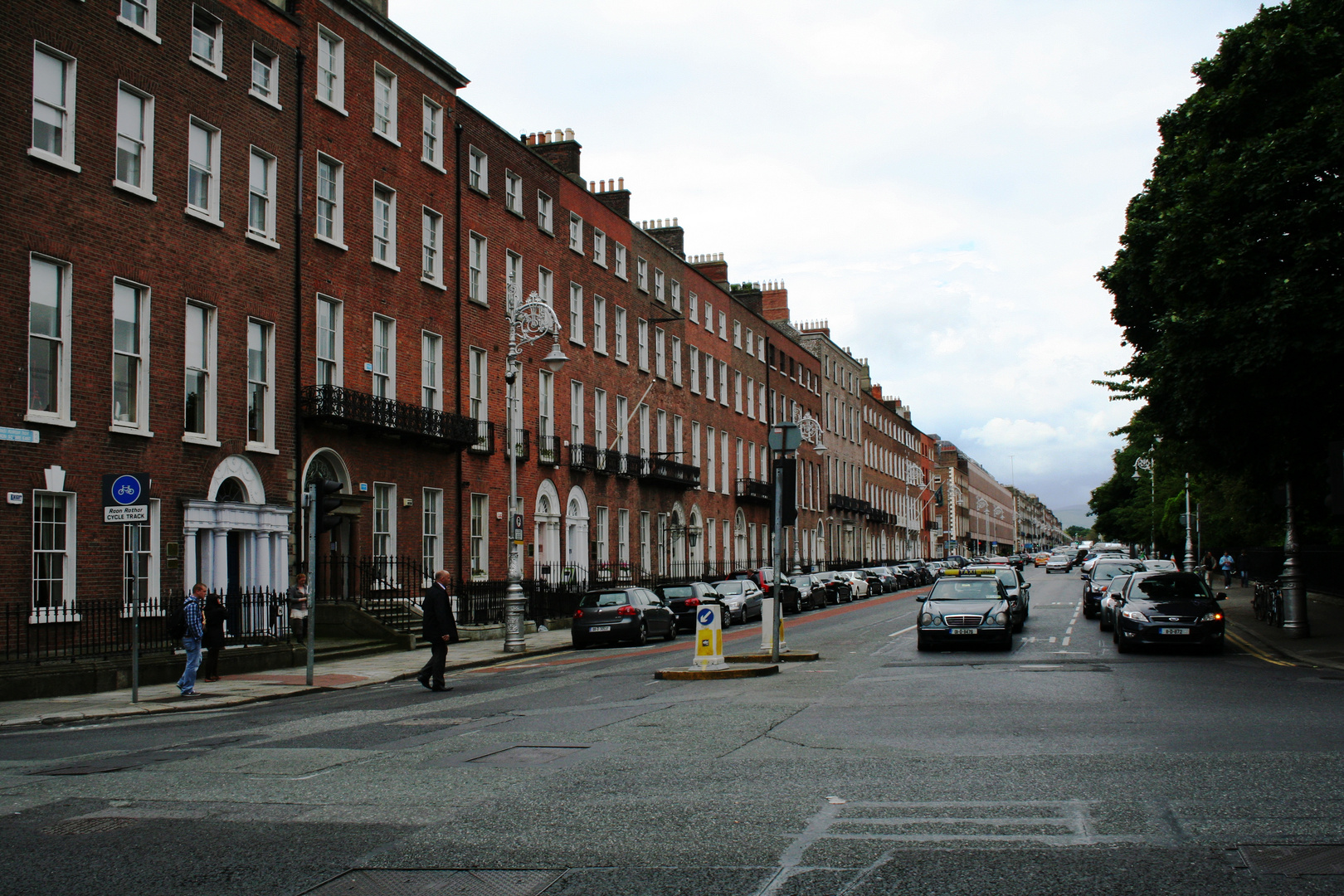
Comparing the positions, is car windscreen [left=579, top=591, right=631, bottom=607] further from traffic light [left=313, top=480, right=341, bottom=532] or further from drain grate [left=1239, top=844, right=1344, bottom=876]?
drain grate [left=1239, top=844, right=1344, bottom=876]

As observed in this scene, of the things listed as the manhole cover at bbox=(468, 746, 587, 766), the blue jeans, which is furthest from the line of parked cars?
the blue jeans

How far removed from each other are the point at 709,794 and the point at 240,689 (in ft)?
39.5

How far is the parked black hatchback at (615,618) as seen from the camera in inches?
1077

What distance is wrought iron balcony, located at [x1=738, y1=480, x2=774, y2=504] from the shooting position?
188ft

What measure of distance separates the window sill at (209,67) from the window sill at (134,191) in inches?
128

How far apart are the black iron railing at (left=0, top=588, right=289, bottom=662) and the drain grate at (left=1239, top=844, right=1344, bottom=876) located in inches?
665

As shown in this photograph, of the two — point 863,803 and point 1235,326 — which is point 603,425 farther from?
point 863,803

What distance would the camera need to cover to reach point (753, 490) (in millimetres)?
58031

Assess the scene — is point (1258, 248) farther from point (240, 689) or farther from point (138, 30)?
point (138, 30)

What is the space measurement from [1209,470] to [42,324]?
2556cm

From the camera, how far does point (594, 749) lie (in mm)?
10312

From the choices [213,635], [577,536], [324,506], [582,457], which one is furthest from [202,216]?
[577,536]

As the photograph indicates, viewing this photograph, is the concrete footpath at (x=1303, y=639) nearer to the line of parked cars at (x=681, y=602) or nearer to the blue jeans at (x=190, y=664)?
the line of parked cars at (x=681, y=602)

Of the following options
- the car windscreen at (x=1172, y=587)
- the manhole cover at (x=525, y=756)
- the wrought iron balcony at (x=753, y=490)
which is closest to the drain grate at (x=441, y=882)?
the manhole cover at (x=525, y=756)
